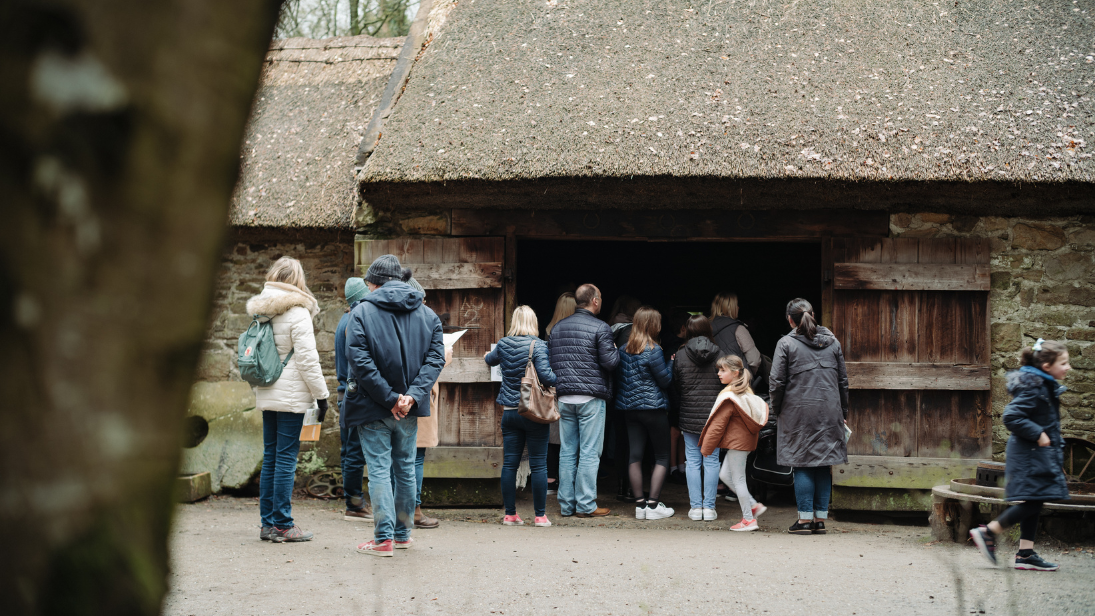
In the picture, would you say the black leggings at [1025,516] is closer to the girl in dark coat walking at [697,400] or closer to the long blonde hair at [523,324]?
the girl in dark coat walking at [697,400]

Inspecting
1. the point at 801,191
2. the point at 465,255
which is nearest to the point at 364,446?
the point at 465,255

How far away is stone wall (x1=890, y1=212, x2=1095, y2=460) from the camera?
618 centimetres

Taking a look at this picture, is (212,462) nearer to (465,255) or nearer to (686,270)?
(465,255)

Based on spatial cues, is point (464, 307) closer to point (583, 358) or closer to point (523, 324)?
point (523, 324)

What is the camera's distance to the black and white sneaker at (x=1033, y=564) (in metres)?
4.49

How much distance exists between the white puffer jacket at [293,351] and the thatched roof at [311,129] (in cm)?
184

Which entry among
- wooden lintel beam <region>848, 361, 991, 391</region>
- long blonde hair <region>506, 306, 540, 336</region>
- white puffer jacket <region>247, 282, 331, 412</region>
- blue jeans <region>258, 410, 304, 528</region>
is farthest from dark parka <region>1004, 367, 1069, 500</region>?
blue jeans <region>258, 410, 304, 528</region>

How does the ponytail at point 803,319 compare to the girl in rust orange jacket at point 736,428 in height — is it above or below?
above

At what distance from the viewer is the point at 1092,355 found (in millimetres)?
6180

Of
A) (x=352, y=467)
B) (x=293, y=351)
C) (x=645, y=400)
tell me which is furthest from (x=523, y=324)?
(x=293, y=351)

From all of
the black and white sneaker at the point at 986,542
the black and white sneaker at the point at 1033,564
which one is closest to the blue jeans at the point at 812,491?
the black and white sneaker at the point at 986,542

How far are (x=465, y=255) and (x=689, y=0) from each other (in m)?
3.14

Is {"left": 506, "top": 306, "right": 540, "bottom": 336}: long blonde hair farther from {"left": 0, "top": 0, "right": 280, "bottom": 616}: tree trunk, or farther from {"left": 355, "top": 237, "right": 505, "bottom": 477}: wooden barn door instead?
{"left": 0, "top": 0, "right": 280, "bottom": 616}: tree trunk

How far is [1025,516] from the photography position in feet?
14.9
